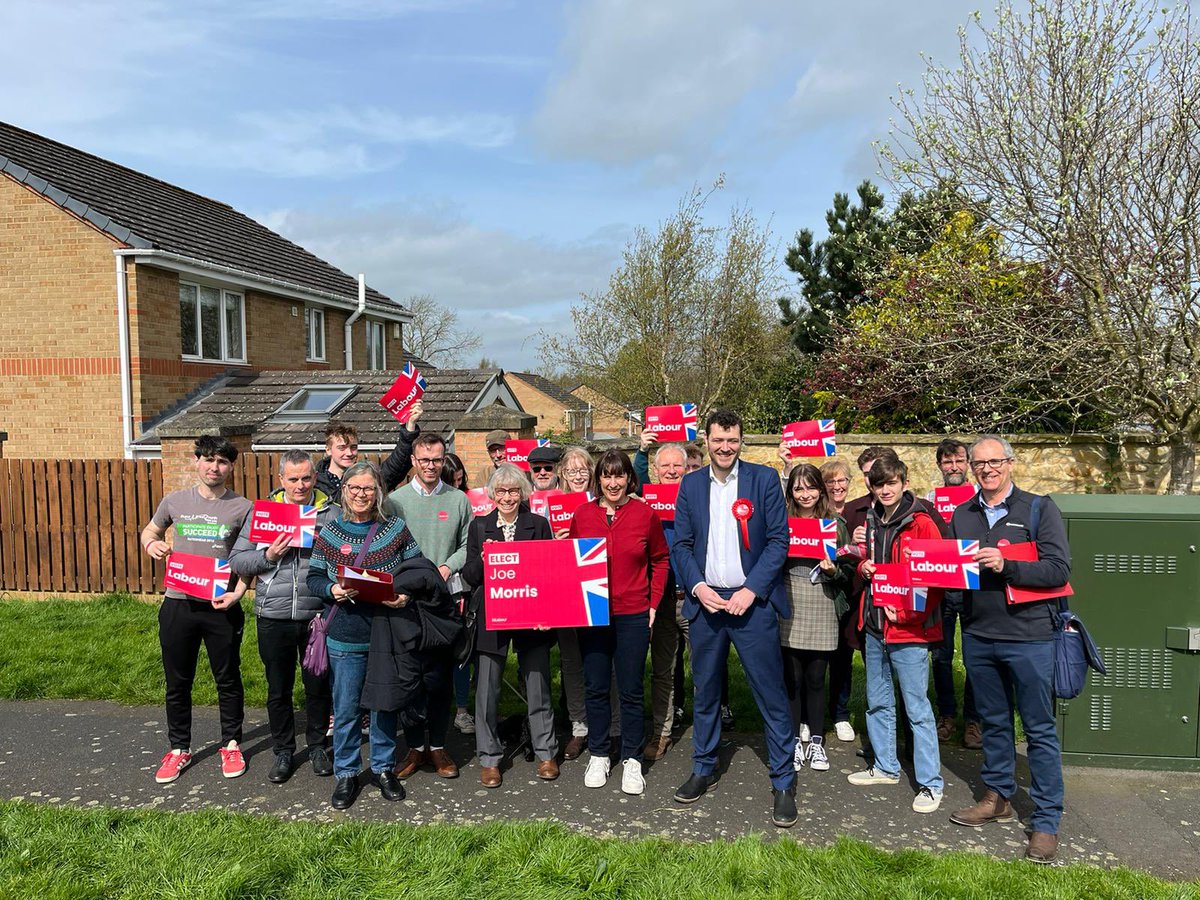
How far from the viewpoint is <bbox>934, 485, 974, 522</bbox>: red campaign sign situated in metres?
5.83

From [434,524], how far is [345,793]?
69.4 inches

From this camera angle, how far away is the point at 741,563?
4.82 metres

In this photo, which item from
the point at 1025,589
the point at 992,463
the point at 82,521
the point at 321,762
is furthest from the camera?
the point at 82,521

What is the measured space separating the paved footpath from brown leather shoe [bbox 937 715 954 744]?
0.18 meters

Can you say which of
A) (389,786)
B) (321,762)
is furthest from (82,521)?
(389,786)

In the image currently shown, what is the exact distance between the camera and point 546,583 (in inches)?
198

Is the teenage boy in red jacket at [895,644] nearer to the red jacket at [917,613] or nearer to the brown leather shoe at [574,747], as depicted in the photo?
the red jacket at [917,613]

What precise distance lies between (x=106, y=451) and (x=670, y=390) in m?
13.1

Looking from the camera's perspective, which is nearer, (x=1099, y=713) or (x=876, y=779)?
(x=876, y=779)

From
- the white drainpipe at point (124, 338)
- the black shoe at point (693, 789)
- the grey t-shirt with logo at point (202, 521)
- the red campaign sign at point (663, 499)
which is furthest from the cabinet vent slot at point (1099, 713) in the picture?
the white drainpipe at point (124, 338)

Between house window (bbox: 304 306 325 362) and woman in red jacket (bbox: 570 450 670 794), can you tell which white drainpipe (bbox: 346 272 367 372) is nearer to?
house window (bbox: 304 306 325 362)

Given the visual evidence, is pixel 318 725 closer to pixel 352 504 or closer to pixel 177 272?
pixel 352 504

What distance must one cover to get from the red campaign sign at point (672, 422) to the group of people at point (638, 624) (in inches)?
75.0

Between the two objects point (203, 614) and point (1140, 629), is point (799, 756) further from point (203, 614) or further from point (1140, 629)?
point (203, 614)
